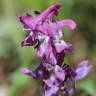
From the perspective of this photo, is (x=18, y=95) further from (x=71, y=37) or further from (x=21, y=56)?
(x=71, y=37)

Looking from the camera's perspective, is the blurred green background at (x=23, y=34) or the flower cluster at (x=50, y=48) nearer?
the flower cluster at (x=50, y=48)

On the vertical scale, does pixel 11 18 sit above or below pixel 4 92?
above

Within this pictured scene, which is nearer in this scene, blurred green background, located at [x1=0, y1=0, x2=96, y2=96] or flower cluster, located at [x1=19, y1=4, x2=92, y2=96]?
flower cluster, located at [x1=19, y1=4, x2=92, y2=96]

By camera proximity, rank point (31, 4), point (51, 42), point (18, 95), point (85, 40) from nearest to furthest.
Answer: point (51, 42) → point (18, 95) → point (31, 4) → point (85, 40)

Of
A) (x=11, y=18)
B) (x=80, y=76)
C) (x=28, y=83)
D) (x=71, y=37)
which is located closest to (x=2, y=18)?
(x=11, y=18)

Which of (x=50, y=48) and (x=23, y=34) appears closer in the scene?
(x=50, y=48)

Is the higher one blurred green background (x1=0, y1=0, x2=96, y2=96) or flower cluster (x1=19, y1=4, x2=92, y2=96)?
flower cluster (x1=19, y1=4, x2=92, y2=96)

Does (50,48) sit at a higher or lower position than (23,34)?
higher

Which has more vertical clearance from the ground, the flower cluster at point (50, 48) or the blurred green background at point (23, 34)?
the flower cluster at point (50, 48)
